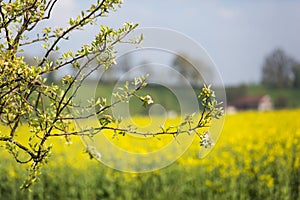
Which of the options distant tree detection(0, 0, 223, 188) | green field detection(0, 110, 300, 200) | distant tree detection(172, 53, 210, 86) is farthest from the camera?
green field detection(0, 110, 300, 200)

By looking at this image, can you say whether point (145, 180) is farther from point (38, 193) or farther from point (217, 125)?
point (217, 125)

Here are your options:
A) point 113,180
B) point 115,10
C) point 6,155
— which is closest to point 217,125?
point 115,10

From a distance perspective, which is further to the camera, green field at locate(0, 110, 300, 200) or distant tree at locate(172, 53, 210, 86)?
green field at locate(0, 110, 300, 200)

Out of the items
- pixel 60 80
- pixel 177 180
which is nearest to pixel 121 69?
pixel 60 80

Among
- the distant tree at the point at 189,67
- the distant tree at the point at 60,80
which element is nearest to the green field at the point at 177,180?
the distant tree at the point at 189,67

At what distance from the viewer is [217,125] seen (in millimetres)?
2395

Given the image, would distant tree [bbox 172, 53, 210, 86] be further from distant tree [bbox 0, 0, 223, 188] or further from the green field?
the green field

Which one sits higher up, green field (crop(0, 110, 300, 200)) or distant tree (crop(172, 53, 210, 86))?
distant tree (crop(172, 53, 210, 86))

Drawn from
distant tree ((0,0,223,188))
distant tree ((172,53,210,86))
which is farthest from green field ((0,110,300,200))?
distant tree ((0,0,223,188))

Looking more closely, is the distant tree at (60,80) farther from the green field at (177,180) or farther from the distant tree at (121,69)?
the green field at (177,180)

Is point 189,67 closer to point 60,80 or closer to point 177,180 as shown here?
point 60,80

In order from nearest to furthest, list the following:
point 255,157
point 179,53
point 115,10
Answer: point 115,10 → point 179,53 → point 255,157

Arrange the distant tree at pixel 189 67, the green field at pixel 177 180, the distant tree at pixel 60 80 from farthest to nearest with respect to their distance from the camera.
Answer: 1. the green field at pixel 177 180
2. the distant tree at pixel 189 67
3. the distant tree at pixel 60 80

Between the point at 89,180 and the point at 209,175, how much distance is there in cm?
147
